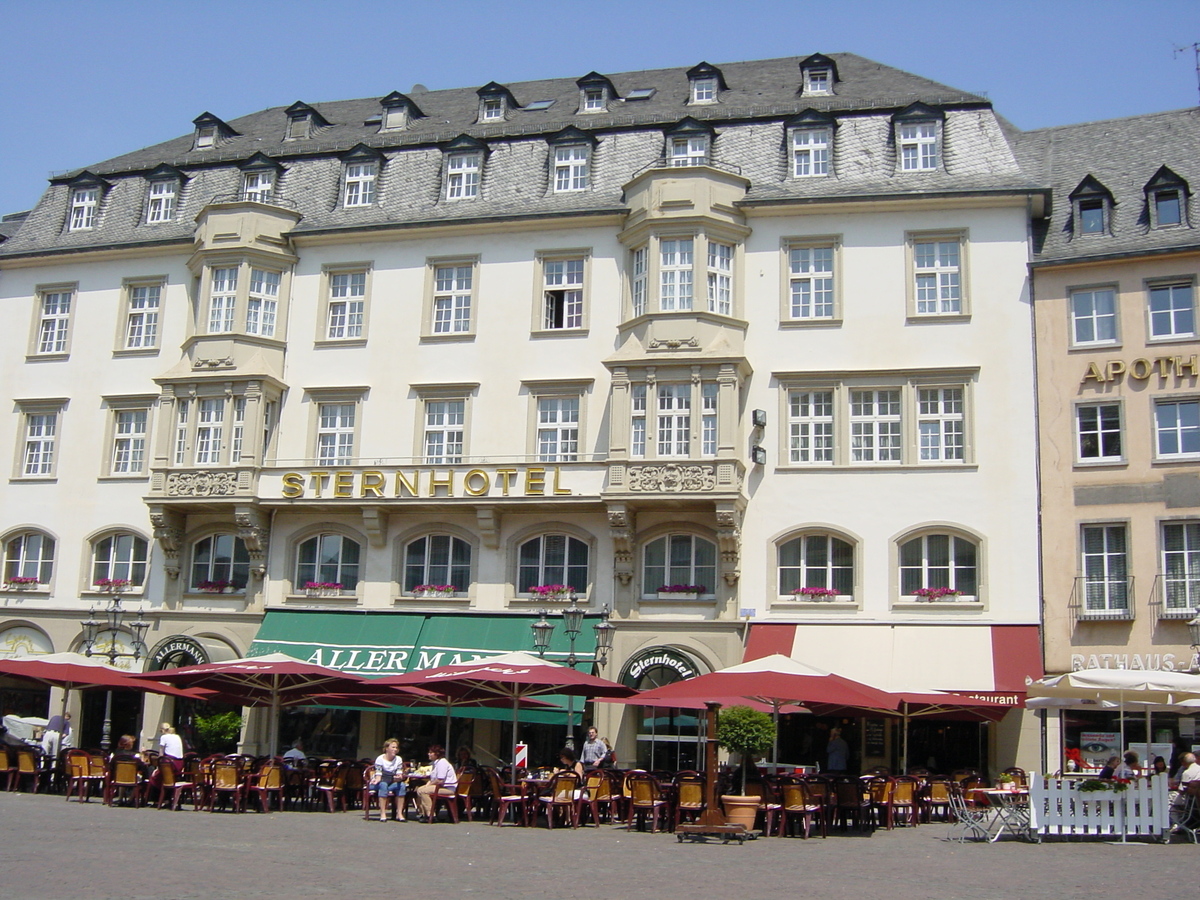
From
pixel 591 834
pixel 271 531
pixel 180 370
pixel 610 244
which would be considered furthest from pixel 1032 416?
pixel 180 370

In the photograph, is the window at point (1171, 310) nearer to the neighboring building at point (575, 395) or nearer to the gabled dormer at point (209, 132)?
the neighboring building at point (575, 395)

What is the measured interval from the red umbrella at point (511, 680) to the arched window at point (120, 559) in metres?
12.1

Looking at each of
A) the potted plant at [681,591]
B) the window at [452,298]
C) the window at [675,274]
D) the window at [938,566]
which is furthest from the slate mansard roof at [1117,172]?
the window at [452,298]

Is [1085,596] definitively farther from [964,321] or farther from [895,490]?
[964,321]

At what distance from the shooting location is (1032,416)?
1171 inches

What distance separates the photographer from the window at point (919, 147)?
105 ft

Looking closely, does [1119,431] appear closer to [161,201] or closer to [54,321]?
[161,201]

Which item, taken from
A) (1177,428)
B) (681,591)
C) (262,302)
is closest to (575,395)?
(681,591)

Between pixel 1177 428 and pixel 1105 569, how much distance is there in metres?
3.42

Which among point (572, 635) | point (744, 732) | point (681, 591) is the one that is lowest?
point (744, 732)

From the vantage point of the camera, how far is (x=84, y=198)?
3800 cm

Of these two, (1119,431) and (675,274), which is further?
(675,274)

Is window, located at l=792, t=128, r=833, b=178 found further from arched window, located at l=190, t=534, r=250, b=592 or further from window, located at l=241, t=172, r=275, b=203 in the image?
arched window, located at l=190, t=534, r=250, b=592

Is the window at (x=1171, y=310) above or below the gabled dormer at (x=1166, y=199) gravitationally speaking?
below
